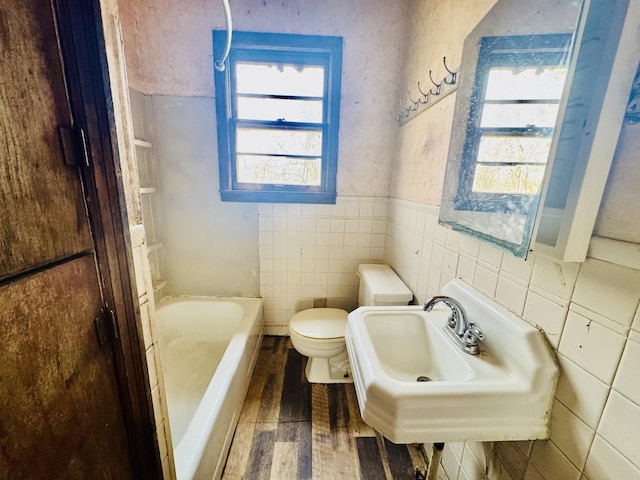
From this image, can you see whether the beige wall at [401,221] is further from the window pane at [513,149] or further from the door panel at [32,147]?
the door panel at [32,147]

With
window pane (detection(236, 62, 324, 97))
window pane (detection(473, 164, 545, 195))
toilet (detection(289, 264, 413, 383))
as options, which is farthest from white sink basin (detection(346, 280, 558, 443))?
window pane (detection(236, 62, 324, 97))

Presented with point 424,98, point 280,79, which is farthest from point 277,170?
point 424,98

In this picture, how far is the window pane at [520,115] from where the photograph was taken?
0.60 meters

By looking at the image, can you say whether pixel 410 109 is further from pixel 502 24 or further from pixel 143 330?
pixel 143 330

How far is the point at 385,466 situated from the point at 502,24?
1.78m

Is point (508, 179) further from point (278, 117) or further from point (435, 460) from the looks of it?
point (278, 117)

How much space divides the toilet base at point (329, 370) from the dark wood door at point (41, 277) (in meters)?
1.30

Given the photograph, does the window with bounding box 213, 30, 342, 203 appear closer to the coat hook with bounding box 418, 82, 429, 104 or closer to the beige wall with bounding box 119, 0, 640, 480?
the beige wall with bounding box 119, 0, 640, 480

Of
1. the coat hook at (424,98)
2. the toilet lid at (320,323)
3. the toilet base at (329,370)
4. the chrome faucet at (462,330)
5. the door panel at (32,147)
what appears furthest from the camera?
the toilet base at (329,370)

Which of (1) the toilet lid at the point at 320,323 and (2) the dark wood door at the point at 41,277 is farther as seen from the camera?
(1) the toilet lid at the point at 320,323

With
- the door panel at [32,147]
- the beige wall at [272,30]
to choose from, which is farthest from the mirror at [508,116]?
the door panel at [32,147]

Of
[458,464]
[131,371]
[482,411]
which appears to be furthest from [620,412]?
[131,371]

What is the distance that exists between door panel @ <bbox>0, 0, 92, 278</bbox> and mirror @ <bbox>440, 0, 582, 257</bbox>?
0.96 meters

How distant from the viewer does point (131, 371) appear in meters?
0.55
